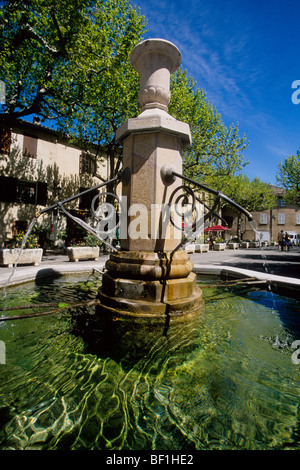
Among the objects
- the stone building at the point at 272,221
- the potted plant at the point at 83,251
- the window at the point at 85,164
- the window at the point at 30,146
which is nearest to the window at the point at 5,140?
the window at the point at 30,146

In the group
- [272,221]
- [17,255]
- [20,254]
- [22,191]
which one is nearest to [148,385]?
[20,254]

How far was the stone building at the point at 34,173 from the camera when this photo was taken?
690 inches

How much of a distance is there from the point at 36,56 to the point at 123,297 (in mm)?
15097

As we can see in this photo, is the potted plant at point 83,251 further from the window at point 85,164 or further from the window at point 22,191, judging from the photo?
the window at point 85,164

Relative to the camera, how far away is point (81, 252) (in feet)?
38.6

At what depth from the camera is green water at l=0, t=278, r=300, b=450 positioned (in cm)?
138

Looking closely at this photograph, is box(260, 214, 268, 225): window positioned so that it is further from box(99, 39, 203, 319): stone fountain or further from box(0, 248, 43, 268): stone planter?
box(99, 39, 203, 319): stone fountain

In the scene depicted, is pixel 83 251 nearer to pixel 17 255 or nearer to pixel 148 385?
pixel 17 255

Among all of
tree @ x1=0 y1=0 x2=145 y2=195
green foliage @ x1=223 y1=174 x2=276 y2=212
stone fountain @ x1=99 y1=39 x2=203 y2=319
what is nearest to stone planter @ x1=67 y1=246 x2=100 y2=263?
tree @ x1=0 y1=0 x2=145 y2=195

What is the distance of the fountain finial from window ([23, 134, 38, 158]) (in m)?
18.2

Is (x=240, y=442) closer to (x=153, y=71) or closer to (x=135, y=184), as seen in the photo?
(x=135, y=184)

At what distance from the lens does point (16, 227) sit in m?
18.1

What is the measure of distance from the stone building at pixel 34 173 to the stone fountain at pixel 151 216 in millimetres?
13573

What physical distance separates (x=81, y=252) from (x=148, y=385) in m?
10.6
